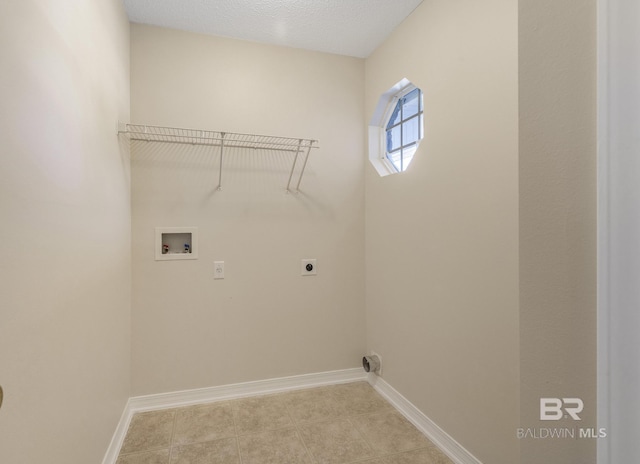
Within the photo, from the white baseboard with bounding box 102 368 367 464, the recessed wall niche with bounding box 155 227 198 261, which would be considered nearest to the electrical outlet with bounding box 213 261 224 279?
the recessed wall niche with bounding box 155 227 198 261

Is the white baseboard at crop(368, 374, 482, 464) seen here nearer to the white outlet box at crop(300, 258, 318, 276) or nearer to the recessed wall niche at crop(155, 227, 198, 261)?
the white outlet box at crop(300, 258, 318, 276)

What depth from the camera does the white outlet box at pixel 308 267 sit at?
241cm

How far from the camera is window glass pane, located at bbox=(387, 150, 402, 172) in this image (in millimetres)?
2326

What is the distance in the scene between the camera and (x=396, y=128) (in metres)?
2.38

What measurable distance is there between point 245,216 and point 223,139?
1.79 ft

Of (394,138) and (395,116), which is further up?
(395,116)

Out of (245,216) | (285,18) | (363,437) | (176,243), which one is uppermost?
(285,18)

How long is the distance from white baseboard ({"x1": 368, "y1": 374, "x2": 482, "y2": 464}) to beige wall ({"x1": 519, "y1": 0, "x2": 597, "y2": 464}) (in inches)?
47.3

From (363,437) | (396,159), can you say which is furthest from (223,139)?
(363,437)

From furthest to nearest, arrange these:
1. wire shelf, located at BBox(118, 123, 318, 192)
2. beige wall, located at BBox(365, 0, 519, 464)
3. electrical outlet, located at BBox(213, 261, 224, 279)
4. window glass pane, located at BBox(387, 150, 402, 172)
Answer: window glass pane, located at BBox(387, 150, 402, 172) < electrical outlet, located at BBox(213, 261, 224, 279) < wire shelf, located at BBox(118, 123, 318, 192) < beige wall, located at BBox(365, 0, 519, 464)

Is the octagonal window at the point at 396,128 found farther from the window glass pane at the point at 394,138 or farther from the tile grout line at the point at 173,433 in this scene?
the tile grout line at the point at 173,433

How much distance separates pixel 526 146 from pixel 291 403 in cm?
211
